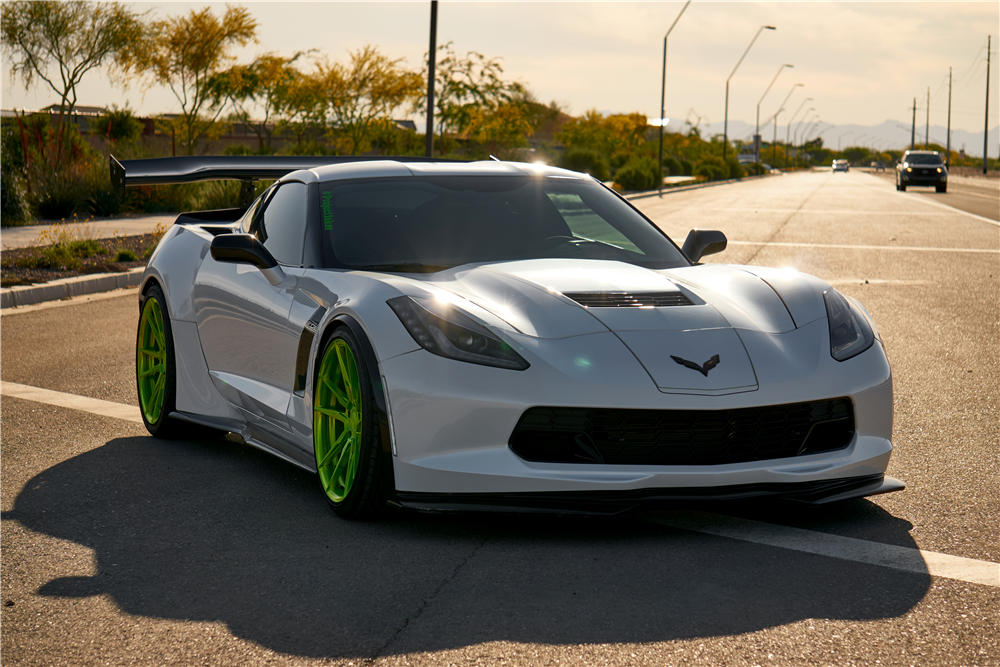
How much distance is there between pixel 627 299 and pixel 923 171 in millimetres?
47817

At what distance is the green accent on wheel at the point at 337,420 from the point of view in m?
3.95

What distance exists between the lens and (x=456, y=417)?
3.59 metres

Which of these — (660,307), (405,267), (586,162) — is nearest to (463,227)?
(405,267)

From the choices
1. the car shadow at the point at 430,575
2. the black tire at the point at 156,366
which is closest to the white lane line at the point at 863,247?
the black tire at the point at 156,366

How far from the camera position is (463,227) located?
4.82 metres

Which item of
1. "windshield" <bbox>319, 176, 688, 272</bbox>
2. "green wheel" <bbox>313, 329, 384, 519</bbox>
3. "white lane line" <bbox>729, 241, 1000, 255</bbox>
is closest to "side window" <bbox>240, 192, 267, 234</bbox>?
"windshield" <bbox>319, 176, 688, 272</bbox>

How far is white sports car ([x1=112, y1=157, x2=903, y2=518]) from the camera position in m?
3.58

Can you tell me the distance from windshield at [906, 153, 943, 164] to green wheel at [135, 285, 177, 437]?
4735cm

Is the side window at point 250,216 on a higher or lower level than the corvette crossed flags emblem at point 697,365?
higher

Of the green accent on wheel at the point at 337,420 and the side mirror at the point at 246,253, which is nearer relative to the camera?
the green accent on wheel at the point at 337,420

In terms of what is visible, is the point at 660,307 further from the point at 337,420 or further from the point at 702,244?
the point at 702,244

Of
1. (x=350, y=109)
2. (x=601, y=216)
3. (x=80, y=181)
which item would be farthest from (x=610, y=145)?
(x=601, y=216)

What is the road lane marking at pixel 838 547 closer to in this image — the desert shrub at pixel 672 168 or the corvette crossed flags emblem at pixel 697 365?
the corvette crossed flags emblem at pixel 697 365

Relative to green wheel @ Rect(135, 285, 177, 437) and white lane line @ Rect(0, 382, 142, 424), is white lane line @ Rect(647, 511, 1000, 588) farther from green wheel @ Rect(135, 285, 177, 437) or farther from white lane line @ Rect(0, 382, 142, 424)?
white lane line @ Rect(0, 382, 142, 424)
